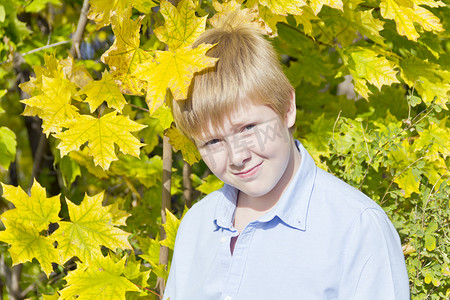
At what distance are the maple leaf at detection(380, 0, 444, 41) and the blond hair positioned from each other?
0.45 m

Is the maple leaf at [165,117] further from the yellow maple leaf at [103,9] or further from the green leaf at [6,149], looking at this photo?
the green leaf at [6,149]

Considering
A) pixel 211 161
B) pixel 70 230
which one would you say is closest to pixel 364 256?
pixel 211 161

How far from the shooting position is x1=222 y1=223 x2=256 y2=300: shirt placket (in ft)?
4.18

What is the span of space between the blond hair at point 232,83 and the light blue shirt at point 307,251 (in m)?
0.19

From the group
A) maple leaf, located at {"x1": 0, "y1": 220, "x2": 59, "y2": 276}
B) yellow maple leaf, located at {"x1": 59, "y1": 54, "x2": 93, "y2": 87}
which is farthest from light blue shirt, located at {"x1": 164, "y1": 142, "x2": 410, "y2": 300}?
yellow maple leaf, located at {"x1": 59, "y1": 54, "x2": 93, "y2": 87}

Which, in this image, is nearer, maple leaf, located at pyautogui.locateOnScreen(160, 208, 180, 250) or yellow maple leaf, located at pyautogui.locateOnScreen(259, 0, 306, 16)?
yellow maple leaf, located at pyautogui.locateOnScreen(259, 0, 306, 16)

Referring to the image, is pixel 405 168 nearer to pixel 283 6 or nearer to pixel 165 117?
pixel 283 6

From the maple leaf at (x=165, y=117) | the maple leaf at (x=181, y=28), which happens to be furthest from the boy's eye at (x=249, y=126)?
the maple leaf at (x=165, y=117)

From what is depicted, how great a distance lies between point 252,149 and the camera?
121 cm

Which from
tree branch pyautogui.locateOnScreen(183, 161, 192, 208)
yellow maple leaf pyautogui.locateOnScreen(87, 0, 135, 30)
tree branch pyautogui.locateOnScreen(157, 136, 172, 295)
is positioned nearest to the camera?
yellow maple leaf pyautogui.locateOnScreen(87, 0, 135, 30)

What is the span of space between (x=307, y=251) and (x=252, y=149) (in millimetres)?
252

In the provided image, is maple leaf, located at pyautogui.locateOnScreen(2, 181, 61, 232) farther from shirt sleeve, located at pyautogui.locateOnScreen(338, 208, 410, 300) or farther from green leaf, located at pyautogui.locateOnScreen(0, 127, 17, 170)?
shirt sleeve, located at pyautogui.locateOnScreen(338, 208, 410, 300)

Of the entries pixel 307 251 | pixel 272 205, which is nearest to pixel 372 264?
pixel 307 251

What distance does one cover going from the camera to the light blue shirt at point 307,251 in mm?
1145
